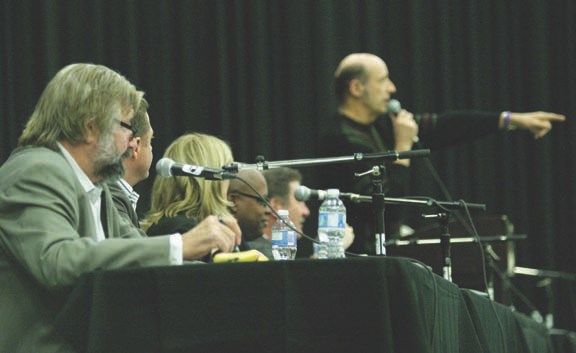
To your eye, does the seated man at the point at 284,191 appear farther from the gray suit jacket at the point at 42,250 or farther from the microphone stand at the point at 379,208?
the gray suit jacket at the point at 42,250

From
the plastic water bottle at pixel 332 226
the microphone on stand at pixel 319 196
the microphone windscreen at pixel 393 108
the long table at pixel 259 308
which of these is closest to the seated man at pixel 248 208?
the microphone windscreen at pixel 393 108

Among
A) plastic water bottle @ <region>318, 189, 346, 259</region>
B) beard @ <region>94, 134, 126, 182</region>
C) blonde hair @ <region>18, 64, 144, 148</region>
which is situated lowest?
plastic water bottle @ <region>318, 189, 346, 259</region>

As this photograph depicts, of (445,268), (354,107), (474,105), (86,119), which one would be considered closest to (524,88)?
(474,105)

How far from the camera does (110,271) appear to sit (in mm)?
2445

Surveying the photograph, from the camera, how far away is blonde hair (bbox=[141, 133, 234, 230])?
3.99 meters

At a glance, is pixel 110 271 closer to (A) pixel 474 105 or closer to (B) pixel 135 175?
(B) pixel 135 175

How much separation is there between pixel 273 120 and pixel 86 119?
166 inches

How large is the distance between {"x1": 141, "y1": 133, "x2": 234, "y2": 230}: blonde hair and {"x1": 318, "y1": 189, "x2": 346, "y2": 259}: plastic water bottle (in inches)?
19.9

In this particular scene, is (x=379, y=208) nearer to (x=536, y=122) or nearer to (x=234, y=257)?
(x=234, y=257)

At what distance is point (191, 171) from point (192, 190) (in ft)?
3.59

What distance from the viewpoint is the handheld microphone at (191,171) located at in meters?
2.92

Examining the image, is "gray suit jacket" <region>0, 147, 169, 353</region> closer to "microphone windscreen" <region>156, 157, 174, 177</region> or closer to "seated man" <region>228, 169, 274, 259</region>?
"microphone windscreen" <region>156, 157, 174, 177</region>

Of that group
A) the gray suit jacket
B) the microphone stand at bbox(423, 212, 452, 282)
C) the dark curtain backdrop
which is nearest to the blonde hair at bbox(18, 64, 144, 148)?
the gray suit jacket

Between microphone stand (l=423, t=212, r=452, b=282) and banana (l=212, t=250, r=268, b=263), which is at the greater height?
banana (l=212, t=250, r=268, b=263)
